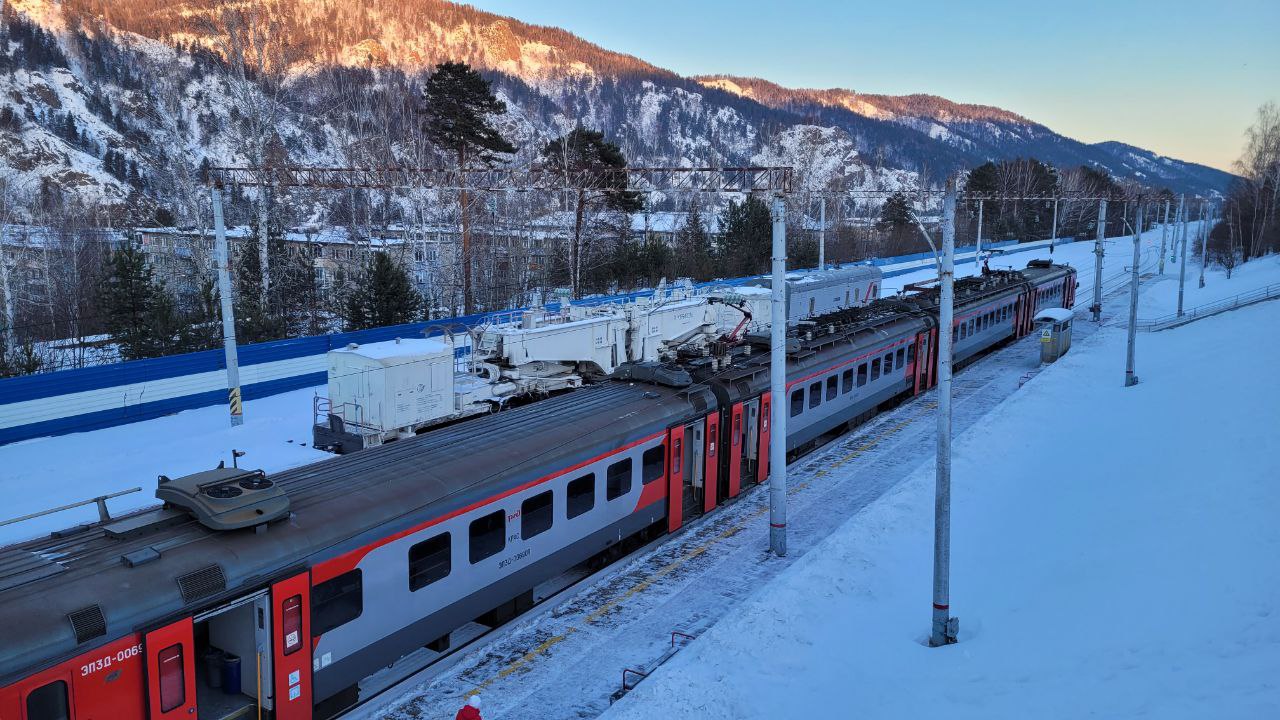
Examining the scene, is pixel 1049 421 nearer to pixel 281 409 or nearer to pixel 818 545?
pixel 818 545

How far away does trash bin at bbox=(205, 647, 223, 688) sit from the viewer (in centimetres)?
820

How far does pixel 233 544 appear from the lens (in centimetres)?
793

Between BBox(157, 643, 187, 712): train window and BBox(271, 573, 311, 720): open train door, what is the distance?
85 cm

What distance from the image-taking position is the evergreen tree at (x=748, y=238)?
58.2 m

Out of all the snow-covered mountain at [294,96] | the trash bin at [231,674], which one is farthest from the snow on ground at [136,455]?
the snow-covered mountain at [294,96]

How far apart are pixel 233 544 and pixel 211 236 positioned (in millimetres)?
39923

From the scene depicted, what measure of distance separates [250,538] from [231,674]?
4.79ft

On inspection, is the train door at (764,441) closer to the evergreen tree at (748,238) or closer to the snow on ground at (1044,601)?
the snow on ground at (1044,601)

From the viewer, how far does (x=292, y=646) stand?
324 inches

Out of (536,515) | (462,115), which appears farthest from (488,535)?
(462,115)

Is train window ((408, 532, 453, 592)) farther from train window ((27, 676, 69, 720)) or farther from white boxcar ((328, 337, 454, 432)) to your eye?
white boxcar ((328, 337, 454, 432))

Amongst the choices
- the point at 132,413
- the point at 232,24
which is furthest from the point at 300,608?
the point at 232,24

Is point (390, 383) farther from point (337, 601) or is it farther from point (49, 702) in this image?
point (49, 702)

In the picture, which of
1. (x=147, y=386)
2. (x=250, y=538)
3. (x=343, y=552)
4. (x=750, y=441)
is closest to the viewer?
(x=250, y=538)
